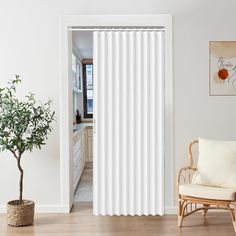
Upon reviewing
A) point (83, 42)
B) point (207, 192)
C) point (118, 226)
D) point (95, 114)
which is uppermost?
point (83, 42)

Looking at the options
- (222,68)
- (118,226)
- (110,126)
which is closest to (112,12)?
(110,126)

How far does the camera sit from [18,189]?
461 cm

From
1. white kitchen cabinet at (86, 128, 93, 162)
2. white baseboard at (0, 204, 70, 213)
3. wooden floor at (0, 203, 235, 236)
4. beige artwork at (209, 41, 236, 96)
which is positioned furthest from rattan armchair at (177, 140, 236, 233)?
white kitchen cabinet at (86, 128, 93, 162)

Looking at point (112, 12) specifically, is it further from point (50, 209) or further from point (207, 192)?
point (50, 209)

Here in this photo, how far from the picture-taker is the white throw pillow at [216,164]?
13.6 ft

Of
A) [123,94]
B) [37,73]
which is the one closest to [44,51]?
[37,73]

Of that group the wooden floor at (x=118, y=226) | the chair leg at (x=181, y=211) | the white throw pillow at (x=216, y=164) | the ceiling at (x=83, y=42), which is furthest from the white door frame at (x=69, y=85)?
the ceiling at (x=83, y=42)

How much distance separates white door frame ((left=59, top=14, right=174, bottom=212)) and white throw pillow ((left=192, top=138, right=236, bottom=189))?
16.2 inches

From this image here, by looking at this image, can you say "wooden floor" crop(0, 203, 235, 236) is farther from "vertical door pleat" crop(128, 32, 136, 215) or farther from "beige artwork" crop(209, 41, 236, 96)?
"beige artwork" crop(209, 41, 236, 96)

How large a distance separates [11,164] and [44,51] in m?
1.29

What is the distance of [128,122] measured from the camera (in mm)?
4508

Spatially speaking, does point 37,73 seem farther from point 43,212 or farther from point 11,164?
point 43,212

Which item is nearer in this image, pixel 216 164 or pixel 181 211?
pixel 181 211

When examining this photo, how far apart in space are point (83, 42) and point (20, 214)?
3.99 meters
